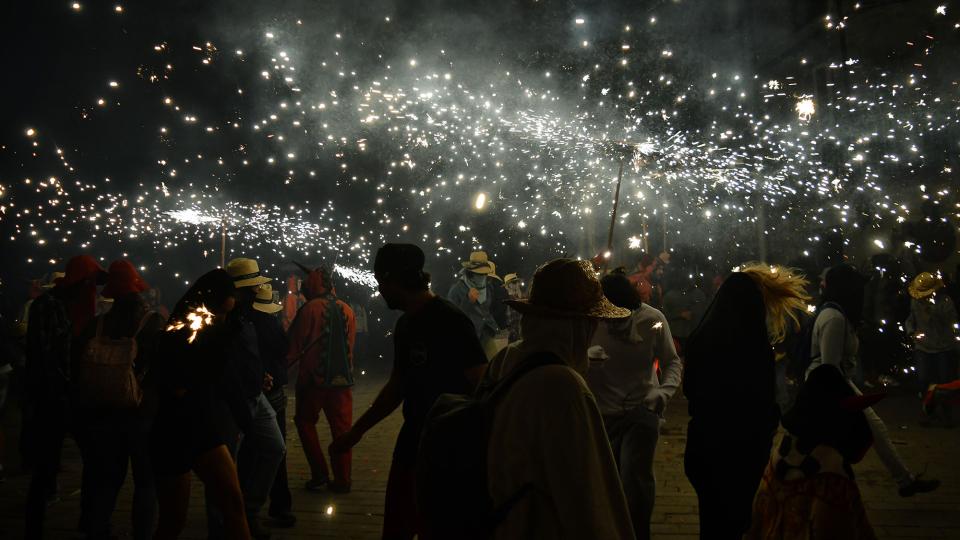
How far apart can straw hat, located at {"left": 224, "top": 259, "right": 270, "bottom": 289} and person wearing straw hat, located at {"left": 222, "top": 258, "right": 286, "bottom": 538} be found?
0.03 metres

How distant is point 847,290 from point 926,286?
5.01 metres

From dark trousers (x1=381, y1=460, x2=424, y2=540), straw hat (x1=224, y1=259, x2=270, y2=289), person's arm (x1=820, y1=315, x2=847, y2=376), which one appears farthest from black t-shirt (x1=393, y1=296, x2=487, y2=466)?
person's arm (x1=820, y1=315, x2=847, y2=376)

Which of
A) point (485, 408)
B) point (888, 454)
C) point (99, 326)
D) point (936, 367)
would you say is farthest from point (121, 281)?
point (936, 367)

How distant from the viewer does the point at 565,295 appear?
6.97 feet

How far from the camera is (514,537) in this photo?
1774 mm

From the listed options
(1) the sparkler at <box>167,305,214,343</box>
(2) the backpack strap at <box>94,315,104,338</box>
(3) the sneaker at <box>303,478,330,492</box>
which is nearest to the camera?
(1) the sparkler at <box>167,305,214,343</box>

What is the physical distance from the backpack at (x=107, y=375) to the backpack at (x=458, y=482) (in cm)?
340

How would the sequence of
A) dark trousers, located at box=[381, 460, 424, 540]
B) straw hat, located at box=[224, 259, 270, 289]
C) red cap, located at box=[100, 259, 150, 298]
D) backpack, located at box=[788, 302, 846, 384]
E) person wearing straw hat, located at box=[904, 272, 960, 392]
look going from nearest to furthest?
dark trousers, located at box=[381, 460, 424, 540] → red cap, located at box=[100, 259, 150, 298] → straw hat, located at box=[224, 259, 270, 289] → backpack, located at box=[788, 302, 846, 384] → person wearing straw hat, located at box=[904, 272, 960, 392]

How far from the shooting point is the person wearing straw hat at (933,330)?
864 cm

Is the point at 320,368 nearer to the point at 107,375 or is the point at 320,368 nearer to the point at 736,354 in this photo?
the point at 107,375

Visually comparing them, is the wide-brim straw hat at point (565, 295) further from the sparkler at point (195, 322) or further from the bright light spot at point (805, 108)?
the bright light spot at point (805, 108)

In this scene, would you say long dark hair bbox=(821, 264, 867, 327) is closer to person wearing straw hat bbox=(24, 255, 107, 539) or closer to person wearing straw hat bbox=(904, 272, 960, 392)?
person wearing straw hat bbox=(904, 272, 960, 392)

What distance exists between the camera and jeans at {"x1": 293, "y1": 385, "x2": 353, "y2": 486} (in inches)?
228

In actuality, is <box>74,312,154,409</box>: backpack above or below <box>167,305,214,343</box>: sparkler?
below
